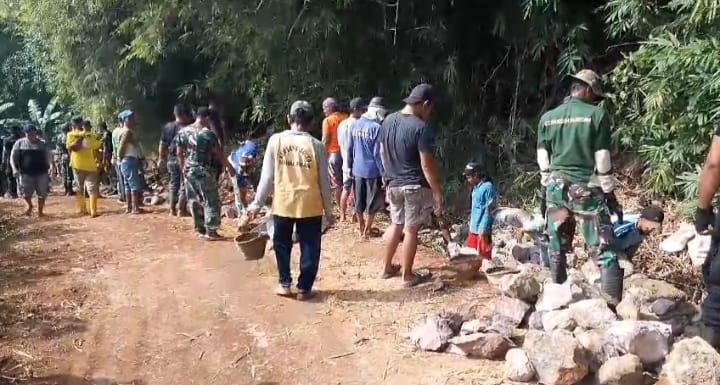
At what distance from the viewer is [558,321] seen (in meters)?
4.16

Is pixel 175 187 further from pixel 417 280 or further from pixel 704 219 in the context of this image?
pixel 704 219

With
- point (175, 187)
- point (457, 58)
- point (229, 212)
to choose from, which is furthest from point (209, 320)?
point (457, 58)

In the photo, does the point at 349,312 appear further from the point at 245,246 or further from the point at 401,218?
the point at 245,246

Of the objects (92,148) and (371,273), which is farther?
(92,148)

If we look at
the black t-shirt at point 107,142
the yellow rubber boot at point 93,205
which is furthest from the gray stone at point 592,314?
the black t-shirt at point 107,142

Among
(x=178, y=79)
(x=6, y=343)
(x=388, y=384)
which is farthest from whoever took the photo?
(x=178, y=79)

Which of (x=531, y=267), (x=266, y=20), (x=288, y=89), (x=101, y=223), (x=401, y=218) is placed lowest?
(x=101, y=223)

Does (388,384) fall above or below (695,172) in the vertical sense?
below

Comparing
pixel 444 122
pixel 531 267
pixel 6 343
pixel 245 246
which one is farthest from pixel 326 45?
pixel 6 343

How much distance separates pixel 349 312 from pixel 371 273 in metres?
0.97

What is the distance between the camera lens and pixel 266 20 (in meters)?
8.84

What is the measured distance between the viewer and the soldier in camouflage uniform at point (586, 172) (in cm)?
442

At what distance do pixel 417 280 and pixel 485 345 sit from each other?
1433 mm

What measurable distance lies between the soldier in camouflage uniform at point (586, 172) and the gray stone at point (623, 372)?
2.78 feet
